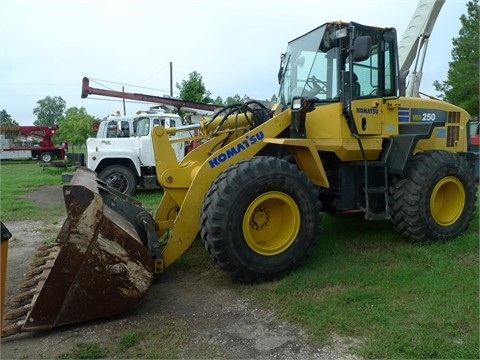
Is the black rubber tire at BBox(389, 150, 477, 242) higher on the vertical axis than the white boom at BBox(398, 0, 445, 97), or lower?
lower

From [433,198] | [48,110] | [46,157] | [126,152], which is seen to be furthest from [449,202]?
[48,110]

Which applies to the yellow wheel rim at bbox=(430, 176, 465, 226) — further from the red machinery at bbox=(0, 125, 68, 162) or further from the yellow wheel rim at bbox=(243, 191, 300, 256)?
the red machinery at bbox=(0, 125, 68, 162)

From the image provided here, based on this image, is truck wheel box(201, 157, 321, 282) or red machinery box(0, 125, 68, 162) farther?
red machinery box(0, 125, 68, 162)

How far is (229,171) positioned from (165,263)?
42.6 inches

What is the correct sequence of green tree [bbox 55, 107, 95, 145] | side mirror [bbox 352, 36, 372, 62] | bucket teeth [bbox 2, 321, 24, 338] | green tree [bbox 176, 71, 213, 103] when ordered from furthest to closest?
green tree [bbox 55, 107, 95, 145]
green tree [bbox 176, 71, 213, 103]
side mirror [bbox 352, 36, 372, 62]
bucket teeth [bbox 2, 321, 24, 338]

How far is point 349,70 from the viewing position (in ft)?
15.3

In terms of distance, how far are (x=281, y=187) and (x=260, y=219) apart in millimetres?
407

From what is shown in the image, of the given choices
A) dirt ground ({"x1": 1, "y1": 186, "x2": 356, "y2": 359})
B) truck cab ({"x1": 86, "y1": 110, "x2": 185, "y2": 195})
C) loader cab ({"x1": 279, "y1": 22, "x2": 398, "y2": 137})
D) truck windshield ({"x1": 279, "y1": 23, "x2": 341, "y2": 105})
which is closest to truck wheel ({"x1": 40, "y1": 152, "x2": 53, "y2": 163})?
truck cab ({"x1": 86, "y1": 110, "x2": 185, "y2": 195})

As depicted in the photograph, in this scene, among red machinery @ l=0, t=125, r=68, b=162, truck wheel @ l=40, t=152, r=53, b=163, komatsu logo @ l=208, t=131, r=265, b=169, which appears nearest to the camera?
komatsu logo @ l=208, t=131, r=265, b=169

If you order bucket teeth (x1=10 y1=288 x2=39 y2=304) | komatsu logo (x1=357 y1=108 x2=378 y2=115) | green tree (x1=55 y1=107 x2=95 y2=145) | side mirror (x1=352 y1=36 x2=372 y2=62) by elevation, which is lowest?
bucket teeth (x1=10 y1=288 x2=39 y2=304)

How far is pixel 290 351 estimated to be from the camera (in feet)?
9.77

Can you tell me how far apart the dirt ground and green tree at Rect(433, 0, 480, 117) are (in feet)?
76.2

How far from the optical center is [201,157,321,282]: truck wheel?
3840mm

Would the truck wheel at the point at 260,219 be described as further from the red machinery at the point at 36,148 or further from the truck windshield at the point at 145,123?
the red machinery at the point at 36,148
